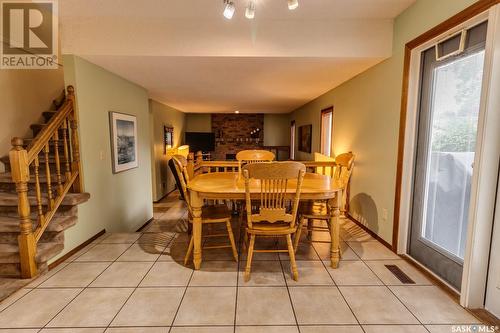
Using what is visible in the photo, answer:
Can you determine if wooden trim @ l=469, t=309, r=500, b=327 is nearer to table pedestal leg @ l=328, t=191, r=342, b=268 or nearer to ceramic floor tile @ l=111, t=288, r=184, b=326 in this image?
table pedestal leg @ l=328, t=191, r=342, b=268

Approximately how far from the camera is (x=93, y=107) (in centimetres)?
282

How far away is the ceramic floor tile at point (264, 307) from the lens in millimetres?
1568

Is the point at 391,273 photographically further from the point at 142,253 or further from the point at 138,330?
the point at 142,253

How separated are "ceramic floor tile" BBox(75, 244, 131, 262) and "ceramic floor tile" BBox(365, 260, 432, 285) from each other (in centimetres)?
250

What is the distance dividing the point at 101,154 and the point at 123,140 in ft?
1.64

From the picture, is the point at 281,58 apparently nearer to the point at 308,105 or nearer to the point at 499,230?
the point at 499,230

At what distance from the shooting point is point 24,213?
6.54 feet

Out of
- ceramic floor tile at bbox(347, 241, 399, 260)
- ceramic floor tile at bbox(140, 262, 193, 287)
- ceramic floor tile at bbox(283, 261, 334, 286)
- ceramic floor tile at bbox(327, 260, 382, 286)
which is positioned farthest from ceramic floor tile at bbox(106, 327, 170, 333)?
ceramic floor tile at bbox(347, 241, 399, 260)

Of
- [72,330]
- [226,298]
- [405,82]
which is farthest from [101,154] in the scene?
[405,82]

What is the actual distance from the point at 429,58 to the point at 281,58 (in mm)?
1361

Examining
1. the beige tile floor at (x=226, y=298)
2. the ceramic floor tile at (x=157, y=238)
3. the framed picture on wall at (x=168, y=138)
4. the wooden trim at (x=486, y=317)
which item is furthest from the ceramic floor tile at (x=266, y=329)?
the framed picture on wall at (x=168, y=138)

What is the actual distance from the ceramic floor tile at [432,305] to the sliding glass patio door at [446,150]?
191mm

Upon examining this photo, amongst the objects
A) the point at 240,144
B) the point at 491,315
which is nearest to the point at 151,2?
the point at 491,315

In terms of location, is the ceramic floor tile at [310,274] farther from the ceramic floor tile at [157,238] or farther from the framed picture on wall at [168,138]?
the framed picture on wall at [168,138]
